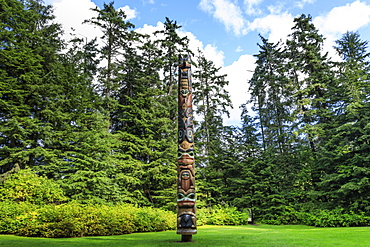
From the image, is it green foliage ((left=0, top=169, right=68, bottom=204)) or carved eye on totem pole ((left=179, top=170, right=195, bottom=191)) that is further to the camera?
green foliage ((left=0, top=169, right=68, bottom=204))

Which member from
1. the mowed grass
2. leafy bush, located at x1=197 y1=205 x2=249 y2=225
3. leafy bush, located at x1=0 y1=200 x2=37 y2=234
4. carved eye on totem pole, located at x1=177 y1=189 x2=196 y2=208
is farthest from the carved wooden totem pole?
leafy bush, located at x1=197 y1=205 x2=249 y2=225

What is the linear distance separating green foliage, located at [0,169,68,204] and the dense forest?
3.18 feet

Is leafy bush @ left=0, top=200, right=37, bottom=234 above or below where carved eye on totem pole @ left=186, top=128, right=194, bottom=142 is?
below

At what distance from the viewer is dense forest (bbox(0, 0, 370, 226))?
54.5ft

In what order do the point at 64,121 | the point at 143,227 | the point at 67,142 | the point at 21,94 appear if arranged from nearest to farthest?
1. the point at 143,227
2. the point at 21,94
3. the point at 67,142
4. the point at 64,121

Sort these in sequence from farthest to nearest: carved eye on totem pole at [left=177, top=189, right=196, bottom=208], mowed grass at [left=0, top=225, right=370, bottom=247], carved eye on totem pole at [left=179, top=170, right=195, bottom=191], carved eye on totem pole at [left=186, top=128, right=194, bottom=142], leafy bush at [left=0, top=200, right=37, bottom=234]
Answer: leafy bush at [left=0, top=200, right=37, bottom=234]
carved eye on totem pole at [left=186, top=128, right=194, bottom=142]
carved eye on totem pole at [left=179, top=170, right=195, bottom=191]
carved eye on totem pole at [left=177, top=189, right=196, bottom=208]
mowed grass at [left=0, top=225, right=370, bottom=247]

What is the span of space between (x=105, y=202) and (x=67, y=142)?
214 inches

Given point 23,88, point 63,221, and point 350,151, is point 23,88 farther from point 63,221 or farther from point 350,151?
point 350,151

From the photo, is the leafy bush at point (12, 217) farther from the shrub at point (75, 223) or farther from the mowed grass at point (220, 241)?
the mowed grass at point (220, 241)

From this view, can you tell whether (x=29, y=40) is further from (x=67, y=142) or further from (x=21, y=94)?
(x=67, y=142)

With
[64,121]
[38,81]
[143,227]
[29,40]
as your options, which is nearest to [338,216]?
[143,227]

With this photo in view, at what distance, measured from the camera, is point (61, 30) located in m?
22.4

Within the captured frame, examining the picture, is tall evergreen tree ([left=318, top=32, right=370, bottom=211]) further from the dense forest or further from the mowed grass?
the mowed grass

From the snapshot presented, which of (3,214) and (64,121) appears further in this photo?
(64,121)
